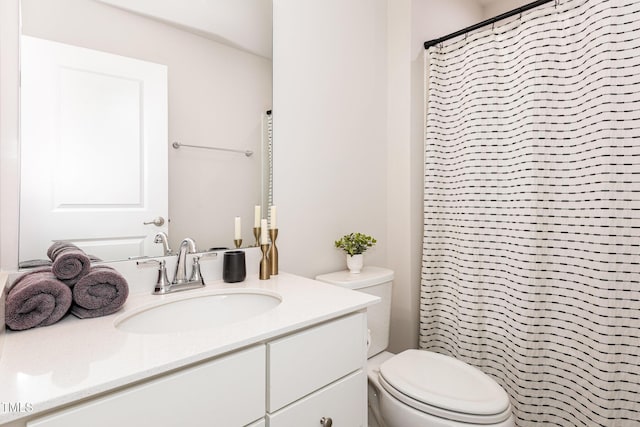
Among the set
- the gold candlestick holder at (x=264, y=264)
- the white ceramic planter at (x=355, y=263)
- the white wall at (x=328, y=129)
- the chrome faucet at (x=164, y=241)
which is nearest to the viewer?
the chrome faucet at (x=164, y=241)

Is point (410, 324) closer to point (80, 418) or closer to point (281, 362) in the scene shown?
point (281, 362)

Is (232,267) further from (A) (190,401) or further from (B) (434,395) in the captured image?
(B) (434,395)

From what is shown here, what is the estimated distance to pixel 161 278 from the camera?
114 centimetres

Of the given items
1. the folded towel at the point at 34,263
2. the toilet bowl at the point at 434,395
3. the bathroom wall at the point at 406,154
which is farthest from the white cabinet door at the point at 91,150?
the bathroom wall at the point at 406,154

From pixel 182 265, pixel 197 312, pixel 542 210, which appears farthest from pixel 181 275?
pixel 542 210

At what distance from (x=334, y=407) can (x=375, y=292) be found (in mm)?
701

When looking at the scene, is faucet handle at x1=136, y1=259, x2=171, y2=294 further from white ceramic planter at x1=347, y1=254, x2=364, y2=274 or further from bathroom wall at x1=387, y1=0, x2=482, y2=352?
bathroom wall at x1=387, y1=0, x2=482, y2=352

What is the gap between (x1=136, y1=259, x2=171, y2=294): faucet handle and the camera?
1.12 meters

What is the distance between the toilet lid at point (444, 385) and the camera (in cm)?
112

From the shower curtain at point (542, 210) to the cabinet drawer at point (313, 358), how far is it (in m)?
0.89

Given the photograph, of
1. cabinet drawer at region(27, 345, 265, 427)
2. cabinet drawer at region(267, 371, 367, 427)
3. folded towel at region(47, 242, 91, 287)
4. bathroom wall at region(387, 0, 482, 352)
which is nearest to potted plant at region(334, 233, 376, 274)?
bathroom wall at region(387, 0, 482, 352)

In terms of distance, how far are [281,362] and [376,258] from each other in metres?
1.19

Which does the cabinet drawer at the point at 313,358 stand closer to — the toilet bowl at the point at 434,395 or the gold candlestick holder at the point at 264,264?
the toilet bowl at the point at 434,395

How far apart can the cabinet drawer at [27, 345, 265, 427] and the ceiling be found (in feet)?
3.81
